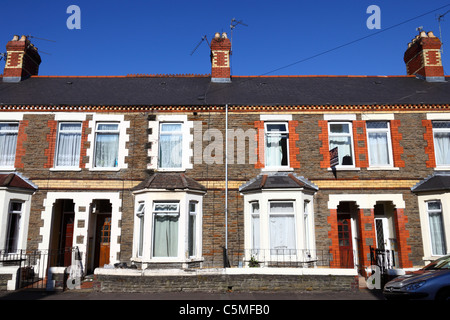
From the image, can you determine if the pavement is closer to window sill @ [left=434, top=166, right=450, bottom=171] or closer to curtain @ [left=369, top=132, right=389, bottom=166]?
curtain @ [left=369, top=132, right=389, bottom=166]

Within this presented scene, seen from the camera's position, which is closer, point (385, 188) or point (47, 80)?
point (385, 188)

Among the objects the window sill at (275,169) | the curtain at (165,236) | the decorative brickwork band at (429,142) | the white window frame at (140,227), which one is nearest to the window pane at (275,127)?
the window sill at (275,169)

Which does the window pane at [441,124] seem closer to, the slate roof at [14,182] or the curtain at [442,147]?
the curtain at [442,147]

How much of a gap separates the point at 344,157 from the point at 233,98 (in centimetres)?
539

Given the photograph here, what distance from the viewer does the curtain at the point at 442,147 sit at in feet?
48.7

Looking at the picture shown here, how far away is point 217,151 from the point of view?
1475 cm

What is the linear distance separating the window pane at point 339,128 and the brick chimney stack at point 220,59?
6.03 metres

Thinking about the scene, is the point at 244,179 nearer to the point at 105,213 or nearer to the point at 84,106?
the point at 105,213

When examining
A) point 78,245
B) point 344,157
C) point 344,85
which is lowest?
point 78,245

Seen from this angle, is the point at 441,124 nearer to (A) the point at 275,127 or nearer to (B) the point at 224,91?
(A) the point at 275,127

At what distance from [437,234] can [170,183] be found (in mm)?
10387

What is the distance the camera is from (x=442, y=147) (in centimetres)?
1495

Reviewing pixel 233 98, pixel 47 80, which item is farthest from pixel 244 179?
pixel 47 80

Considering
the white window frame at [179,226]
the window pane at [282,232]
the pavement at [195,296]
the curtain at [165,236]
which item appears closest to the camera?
the pavement at [195,296]
